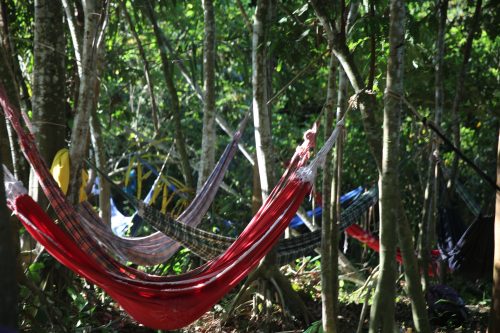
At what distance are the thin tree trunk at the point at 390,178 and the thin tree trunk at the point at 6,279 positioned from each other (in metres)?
1.57

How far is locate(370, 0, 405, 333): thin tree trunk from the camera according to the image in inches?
110

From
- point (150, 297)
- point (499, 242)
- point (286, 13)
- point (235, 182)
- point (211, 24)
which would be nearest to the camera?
point (499, 242)

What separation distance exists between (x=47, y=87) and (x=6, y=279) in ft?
7.78

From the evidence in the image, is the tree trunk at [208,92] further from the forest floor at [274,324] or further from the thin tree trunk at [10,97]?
the thin tree trunk at [10,97]

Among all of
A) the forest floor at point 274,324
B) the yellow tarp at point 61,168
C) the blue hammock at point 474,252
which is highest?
the yellow tarp at point 61,168

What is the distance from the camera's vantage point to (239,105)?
25.5 ft

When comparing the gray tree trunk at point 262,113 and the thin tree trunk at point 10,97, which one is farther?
the gray tree trunk at point 262,113

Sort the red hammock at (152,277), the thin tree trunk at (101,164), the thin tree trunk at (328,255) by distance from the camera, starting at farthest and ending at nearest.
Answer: the thin tree trunk at (101,164), the thin tree trunk at (328,255), the red hammock at (152,277)

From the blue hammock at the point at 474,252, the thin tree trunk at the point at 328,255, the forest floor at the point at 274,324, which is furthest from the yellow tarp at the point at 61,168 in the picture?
the blue hammock at the point at 474,252

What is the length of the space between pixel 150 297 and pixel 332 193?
0.88 m

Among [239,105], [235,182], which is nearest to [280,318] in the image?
[235,182]

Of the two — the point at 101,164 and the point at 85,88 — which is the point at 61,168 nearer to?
the point at 85,88

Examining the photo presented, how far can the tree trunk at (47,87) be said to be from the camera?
3748 mm

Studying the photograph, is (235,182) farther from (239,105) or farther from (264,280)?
(264,280)
